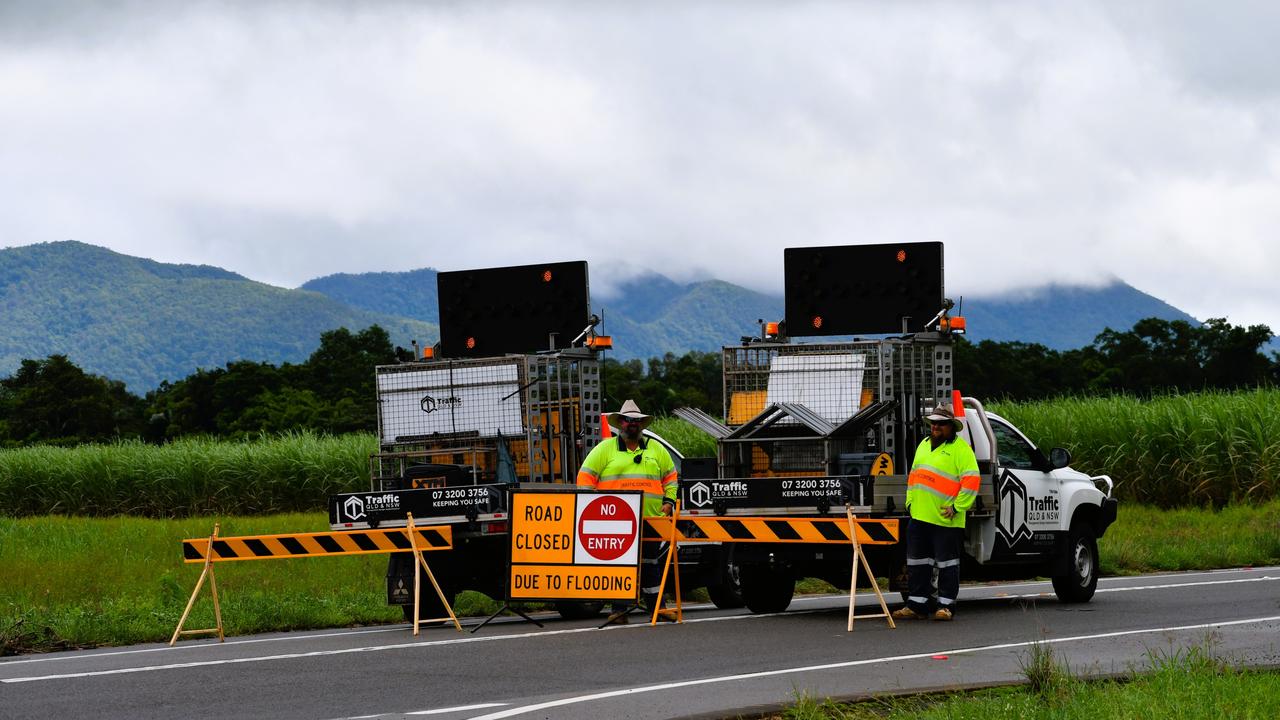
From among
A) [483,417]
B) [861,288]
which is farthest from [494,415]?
[861,288]

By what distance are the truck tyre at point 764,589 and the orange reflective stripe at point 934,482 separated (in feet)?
6.71

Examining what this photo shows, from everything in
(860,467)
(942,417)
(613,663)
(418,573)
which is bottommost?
(613,663)

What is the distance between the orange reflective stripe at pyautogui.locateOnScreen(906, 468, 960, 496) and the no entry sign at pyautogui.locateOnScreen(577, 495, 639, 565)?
2641 millimetres

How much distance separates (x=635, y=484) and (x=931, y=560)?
297cm

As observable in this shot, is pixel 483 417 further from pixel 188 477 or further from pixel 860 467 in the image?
pixel 188 477

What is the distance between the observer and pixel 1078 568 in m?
17.2

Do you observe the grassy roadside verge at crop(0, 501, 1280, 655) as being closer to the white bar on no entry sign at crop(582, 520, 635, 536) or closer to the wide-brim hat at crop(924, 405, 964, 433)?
the white bar on no entry sign at crop(582, 520, 635, 536)

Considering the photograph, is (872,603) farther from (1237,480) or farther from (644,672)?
(1237,480)

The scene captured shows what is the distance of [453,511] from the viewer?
1600 centimetres

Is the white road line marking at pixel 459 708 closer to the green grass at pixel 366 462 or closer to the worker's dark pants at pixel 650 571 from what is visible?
the worker's dark pants at pixel 650 571

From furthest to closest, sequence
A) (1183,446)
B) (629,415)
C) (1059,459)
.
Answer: (1183,446)
(1059,459)
(629,415)

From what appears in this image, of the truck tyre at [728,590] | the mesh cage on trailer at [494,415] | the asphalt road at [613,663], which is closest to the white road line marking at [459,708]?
the asphalt road at [613,663]

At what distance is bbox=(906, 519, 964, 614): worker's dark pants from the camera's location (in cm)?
1528

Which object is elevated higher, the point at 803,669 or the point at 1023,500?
the point at 1023,500
